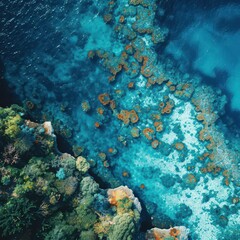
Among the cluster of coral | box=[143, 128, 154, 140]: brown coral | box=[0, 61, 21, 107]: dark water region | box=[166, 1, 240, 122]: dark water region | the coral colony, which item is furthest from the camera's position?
box=[166, 1, 240, 122]: dark water region

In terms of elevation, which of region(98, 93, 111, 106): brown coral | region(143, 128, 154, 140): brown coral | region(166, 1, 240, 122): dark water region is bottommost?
region(143, 128, 154, 140): brown coral

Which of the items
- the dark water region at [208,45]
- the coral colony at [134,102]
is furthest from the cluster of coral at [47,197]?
the dark water region at [208,45]

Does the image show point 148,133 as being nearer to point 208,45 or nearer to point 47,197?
point 47,197

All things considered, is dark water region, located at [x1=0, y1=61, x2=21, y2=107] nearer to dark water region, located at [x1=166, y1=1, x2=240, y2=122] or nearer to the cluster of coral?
the cluster of coral

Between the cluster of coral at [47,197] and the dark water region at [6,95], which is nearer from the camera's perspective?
the cluster of coral at [47,197]

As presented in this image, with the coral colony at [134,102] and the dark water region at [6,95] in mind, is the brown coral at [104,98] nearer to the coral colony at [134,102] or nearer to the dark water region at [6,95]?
the coral colony at [134,102]

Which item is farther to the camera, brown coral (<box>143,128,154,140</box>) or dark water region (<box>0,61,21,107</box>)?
brown coral (<box>143,128,154,140</box>)

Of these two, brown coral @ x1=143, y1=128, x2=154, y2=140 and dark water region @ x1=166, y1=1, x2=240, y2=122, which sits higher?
dark water region @ x1=166, y1=1, x2=240, y2=122

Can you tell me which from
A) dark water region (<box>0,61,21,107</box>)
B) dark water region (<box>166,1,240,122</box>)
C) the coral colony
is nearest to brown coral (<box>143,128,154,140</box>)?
the coral colony

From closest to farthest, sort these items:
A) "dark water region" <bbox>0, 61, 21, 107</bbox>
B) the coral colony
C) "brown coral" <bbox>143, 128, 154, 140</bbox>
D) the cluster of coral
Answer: the cluster of coral
"dark water region" <bbox>0, 61, 21, 107</bbox>
the coral colony
"brown coral" <bbox>143, 128, 154, 140</bbox>

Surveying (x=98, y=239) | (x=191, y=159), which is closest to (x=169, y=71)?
(x=191, y=159)

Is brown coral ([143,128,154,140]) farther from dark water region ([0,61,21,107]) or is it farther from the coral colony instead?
dark water region ([0,61,21,107])
